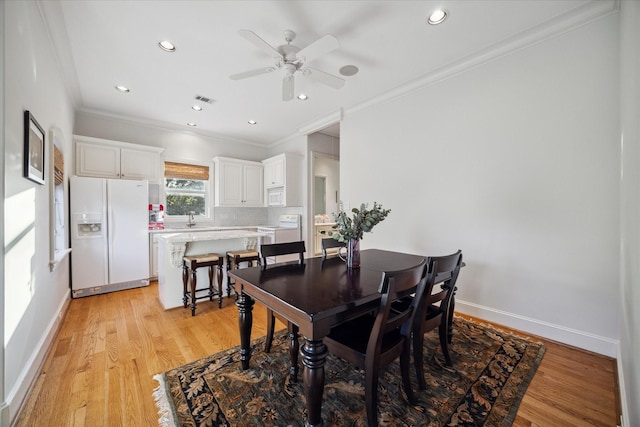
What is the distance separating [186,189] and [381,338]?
16.1 ft

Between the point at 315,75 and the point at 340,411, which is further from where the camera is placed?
the point at 315,75

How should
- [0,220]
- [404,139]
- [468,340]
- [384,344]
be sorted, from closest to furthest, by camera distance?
[0,220], [384,344], [468,340], [404,139]

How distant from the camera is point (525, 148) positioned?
2.37 metres

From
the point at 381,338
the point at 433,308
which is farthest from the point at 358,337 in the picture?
the point at 433,308

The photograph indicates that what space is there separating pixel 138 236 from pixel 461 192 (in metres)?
4.46

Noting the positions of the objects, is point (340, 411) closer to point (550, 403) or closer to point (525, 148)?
point (550, 403)

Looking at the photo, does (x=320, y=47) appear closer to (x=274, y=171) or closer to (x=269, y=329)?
(x=269, y=329)

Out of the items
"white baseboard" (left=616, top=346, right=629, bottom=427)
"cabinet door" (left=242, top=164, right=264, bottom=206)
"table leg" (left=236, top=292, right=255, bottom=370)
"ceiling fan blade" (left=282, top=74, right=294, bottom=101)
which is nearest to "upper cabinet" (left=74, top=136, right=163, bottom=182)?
"cabinet door" (left=242, top=164, right=264, bottom=206)

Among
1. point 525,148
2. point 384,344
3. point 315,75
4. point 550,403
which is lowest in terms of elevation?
point 550,403

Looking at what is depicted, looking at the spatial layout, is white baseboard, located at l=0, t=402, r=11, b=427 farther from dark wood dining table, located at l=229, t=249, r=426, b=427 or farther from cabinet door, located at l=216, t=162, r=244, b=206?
cabinet door, located at l=216, t=162, r=244, b=206

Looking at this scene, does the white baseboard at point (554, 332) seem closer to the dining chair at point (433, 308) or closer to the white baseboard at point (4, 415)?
the dining chair at point (433, 308)

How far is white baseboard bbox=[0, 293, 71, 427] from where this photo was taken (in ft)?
4.59

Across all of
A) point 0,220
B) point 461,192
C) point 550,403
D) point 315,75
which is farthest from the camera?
point 461,192

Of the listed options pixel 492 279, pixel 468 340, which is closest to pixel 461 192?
pixel 492 279
